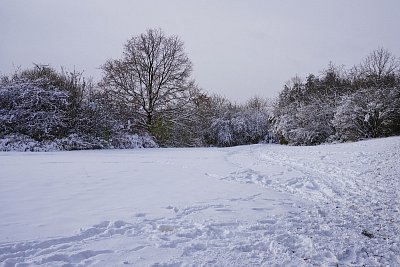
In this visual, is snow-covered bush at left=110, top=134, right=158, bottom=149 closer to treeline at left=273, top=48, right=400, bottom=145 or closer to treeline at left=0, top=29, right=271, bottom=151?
treeline at left=0, top=29, right=271, bottom=151

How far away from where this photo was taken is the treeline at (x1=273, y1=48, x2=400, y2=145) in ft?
62.7

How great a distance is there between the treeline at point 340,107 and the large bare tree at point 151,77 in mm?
9502

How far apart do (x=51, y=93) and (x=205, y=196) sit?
13.3 m

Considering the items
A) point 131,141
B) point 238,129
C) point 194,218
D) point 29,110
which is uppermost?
point 29,110

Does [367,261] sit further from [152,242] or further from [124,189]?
[124,189]

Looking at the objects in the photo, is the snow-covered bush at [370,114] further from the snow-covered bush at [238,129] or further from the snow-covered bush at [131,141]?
the snow-covered bush at [131,141]

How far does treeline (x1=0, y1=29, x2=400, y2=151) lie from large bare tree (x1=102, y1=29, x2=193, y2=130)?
0.07 m

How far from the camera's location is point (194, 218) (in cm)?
468

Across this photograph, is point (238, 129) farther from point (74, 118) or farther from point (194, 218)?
point (194, 218)

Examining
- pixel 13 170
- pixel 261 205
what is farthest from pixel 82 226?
pixel 13 170

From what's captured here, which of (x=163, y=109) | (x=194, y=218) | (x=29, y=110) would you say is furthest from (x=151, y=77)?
(x=194, y=218)

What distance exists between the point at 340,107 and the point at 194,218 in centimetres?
1873

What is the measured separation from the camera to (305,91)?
2916 cm

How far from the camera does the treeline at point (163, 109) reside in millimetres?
15922
